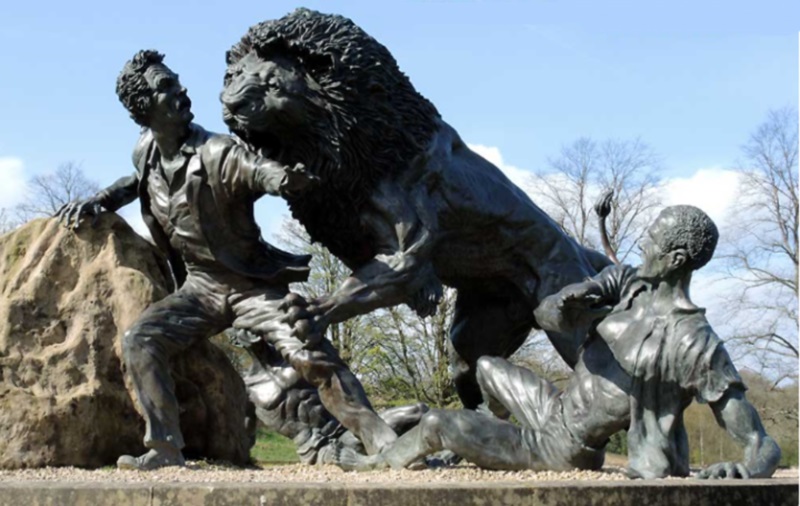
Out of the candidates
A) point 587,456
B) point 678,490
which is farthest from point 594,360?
point 678,490

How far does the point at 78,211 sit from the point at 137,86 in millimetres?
917

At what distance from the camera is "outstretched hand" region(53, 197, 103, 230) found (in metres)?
6.89

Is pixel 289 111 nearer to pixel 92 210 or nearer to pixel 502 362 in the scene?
pixel 92 210

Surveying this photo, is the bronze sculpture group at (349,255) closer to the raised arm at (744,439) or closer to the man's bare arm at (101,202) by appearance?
the man's bare arm at (101,202)

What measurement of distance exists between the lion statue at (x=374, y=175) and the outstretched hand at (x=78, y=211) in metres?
1.04

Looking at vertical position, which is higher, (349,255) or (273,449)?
(349,255)

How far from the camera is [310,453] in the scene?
22.2 ft

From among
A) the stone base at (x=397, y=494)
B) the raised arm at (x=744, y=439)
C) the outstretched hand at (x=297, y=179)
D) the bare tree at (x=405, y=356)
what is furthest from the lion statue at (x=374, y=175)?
the bare tree at (x=405, y=356)

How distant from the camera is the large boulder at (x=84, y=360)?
635cm

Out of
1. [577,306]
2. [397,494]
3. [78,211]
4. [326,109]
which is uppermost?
[326,109]

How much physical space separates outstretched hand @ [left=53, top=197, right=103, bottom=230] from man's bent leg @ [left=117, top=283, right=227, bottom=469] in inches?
31.6

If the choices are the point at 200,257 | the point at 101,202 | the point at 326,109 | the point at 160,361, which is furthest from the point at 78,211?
the point at 326,109

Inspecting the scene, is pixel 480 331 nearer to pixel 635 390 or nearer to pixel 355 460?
pixel 355 460

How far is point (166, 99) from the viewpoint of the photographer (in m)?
6.60
